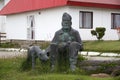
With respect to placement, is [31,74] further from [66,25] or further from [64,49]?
[66,25]

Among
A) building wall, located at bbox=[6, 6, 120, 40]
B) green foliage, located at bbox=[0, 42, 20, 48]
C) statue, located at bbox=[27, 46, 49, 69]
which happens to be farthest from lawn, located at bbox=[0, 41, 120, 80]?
green foliage, located at bbox=[0, 42, 20, 48]

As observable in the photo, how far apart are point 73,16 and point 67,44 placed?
1931 cm

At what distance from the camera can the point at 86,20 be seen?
31969mm

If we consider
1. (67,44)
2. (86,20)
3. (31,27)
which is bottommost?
(67,44)

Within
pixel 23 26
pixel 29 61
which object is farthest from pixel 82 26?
pixel 29 61

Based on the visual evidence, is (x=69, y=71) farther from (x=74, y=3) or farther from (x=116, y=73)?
(x=74, y=3)

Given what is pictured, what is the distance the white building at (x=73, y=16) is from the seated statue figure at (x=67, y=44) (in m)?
17.8

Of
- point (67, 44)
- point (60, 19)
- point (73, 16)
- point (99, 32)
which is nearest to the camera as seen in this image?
point (67, 44)

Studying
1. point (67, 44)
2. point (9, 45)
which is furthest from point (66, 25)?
point (9, 45)

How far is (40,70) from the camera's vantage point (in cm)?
1181

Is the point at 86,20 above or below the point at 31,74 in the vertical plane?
above

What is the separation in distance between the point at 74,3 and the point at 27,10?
680 cm

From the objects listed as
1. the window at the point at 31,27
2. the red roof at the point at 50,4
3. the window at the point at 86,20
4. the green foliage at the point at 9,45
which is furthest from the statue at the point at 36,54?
the window at the point at 31,27

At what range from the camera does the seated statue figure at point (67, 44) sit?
11.5m
